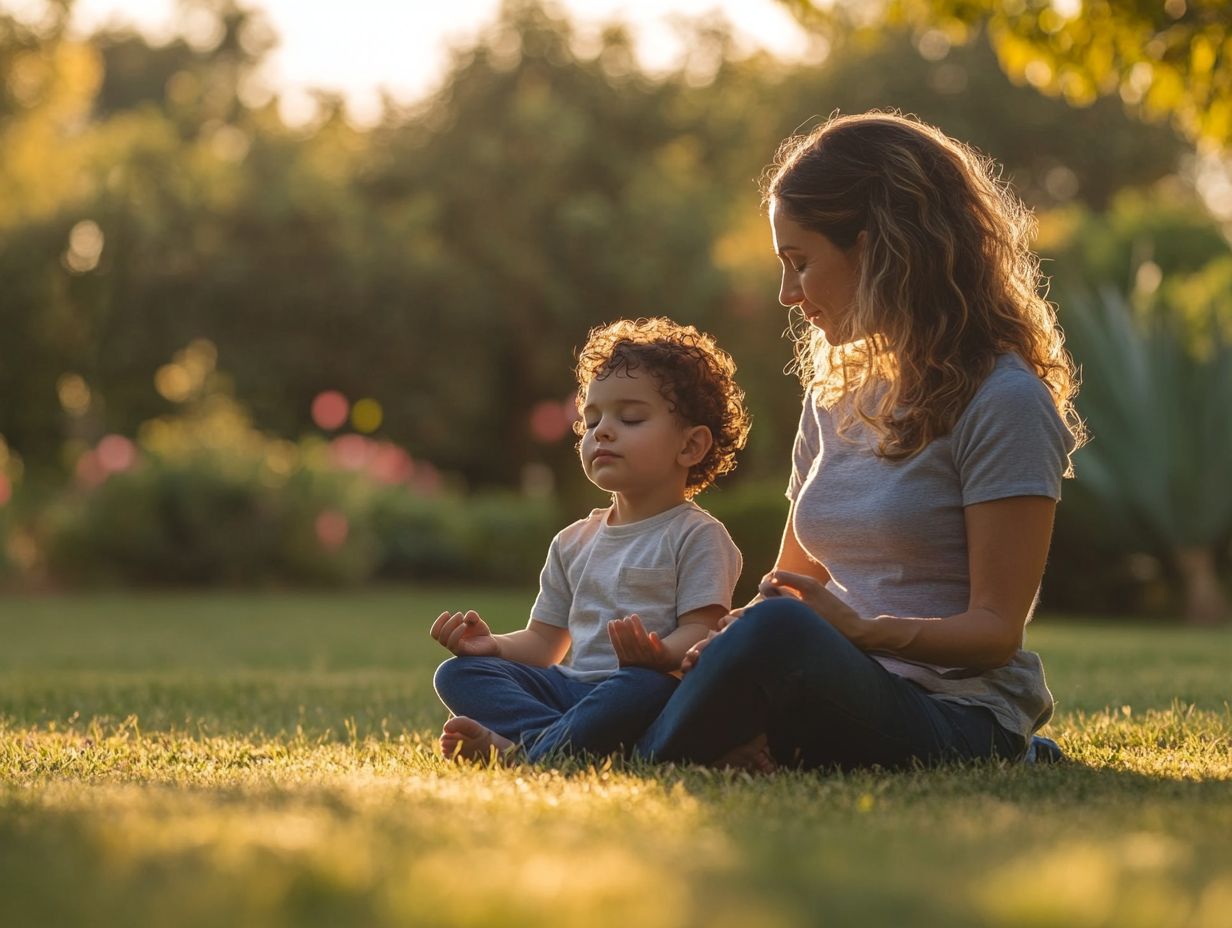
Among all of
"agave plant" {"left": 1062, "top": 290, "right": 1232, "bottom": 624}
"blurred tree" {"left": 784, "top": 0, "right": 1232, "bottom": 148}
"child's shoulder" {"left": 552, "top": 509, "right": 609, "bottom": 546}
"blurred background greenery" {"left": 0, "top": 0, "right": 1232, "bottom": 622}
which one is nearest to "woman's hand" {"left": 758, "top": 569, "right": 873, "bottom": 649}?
"child's shoulder" {"left": 552, "top": 509, "right": 609, "bottom": 546}

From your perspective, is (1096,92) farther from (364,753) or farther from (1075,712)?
(364,753)

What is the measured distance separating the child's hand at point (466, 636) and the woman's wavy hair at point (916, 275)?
1075 mm

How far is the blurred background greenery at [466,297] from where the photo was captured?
1584 centimetres

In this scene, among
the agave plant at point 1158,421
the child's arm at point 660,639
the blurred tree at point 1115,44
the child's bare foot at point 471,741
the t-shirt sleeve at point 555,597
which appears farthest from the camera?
the agave plant at point 1158,421

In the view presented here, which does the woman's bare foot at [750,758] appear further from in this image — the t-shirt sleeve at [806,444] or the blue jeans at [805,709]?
the t-shirt sleeve at [806,444]

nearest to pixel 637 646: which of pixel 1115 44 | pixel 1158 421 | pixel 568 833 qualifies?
pixel 568 833

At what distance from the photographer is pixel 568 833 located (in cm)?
252

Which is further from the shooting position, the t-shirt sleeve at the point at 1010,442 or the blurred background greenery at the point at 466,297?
the blurred background greenery at the point at 466,297

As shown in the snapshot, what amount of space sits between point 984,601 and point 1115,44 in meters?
4.42

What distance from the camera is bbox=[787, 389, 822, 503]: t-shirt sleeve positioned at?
415cm

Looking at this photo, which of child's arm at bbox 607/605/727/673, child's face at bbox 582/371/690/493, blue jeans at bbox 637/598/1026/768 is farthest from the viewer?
child's face at bbox 582/371/690/493

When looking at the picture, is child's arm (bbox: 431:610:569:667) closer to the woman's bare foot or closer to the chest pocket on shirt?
the chest pocket on shirt

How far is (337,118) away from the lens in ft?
123

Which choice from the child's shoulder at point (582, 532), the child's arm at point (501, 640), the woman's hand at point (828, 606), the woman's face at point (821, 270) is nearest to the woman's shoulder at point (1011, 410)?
the woman's face at point (821, 270)
